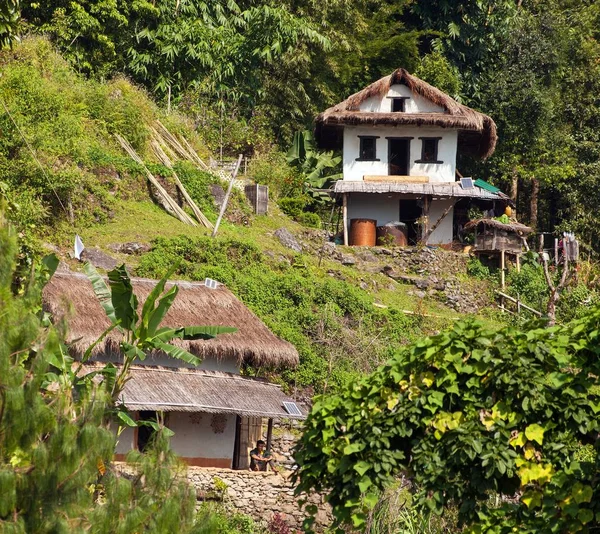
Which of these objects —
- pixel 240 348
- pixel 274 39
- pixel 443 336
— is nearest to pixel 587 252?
pixel 274 39

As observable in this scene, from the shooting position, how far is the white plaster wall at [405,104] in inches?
1491

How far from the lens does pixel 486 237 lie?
3569cm

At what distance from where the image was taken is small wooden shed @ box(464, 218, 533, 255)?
3541cm

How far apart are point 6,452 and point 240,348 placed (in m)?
11.5

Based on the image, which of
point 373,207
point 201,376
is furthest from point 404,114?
point 201,376

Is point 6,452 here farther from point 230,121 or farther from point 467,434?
point 230,121

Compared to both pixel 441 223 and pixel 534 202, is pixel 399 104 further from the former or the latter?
pixel 534 202

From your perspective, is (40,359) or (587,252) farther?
(587,252)

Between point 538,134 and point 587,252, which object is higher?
point 538,134

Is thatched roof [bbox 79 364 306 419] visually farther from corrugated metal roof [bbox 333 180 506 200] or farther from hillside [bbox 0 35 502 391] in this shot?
corrugated metal roof [bbox 333 180 506 200]

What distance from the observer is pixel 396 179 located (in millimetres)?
38062

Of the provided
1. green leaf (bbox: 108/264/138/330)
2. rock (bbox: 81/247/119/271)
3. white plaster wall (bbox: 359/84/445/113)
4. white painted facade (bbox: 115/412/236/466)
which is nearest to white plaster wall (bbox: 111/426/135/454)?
white painted facade (bbox: 115/412/236/466)

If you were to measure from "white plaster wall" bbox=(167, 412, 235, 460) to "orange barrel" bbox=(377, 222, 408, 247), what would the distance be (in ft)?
47.2

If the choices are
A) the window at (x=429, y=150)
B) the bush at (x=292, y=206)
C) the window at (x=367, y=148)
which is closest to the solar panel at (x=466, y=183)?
the window at (x=429, y=150)
